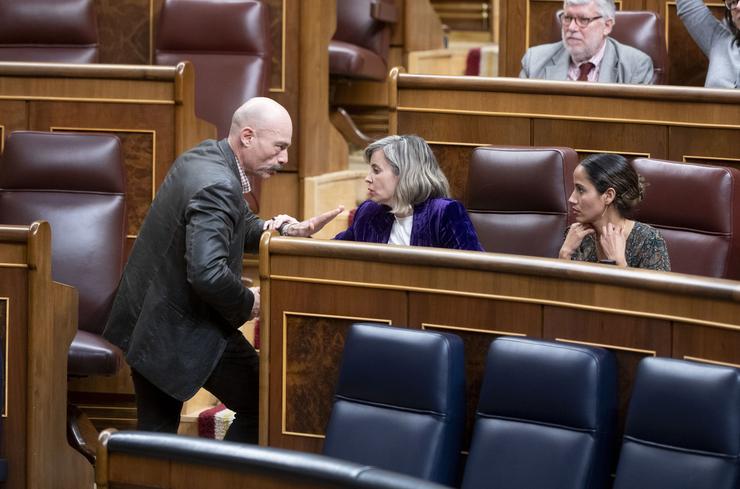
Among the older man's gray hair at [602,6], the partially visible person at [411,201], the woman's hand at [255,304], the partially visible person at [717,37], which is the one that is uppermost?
the older man's gray hair at [602,6]

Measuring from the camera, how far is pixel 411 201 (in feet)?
3.74

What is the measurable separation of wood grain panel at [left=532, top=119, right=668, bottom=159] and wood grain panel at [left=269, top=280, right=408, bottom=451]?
1.24 feet

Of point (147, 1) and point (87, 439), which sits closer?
point (87, 439)

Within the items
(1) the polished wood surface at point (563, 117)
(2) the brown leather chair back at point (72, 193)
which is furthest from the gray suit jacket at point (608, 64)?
(2) the brown leather chair back at point (72, 193)

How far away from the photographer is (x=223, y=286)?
40.5 inches

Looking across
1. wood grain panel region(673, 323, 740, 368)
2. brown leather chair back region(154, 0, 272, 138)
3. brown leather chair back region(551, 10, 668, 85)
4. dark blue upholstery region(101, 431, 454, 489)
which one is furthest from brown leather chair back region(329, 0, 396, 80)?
dark blue upholstery region(101, 431, 454, 489)


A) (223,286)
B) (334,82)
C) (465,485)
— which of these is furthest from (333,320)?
(334,82)

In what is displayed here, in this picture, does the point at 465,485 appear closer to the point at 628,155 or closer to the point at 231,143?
the point at 231,143

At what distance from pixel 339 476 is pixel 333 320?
0.37 m

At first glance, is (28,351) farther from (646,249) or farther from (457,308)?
(646,249)

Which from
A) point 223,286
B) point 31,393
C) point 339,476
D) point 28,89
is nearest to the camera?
point 339,476

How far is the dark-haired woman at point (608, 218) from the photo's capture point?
1.10 metres

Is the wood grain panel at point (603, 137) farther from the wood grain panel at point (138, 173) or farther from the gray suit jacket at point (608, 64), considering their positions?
the wood grain panel at point (138, 173)

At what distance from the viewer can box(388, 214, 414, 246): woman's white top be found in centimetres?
114
